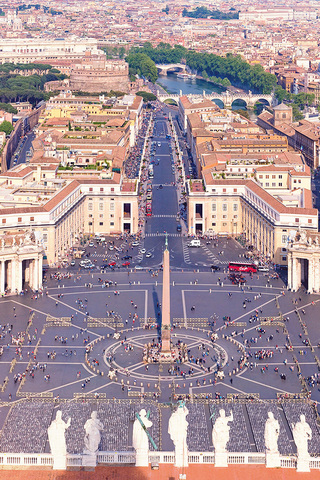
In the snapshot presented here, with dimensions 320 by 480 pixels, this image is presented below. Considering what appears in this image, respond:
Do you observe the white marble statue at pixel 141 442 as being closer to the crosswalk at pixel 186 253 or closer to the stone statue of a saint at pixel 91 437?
the stone statue of a saint at pixel 91 437

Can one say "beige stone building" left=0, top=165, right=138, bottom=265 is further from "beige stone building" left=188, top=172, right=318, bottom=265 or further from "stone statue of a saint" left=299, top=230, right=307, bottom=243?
"stone statue of a saint" left=299, top=230, right=307, bottom=243

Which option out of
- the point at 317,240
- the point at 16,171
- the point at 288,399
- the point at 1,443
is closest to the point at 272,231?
the point at 317,240

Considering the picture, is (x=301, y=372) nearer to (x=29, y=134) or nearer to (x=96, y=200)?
(x=96, y=200)

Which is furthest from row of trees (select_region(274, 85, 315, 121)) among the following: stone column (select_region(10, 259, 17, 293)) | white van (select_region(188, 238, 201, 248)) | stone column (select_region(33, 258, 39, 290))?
stone column (select_region(10, 259, 17, 293))

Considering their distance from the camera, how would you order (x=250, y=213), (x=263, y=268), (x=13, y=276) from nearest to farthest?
(x=13, y=276) → (x=263, y=268) → (x=250, y=213)

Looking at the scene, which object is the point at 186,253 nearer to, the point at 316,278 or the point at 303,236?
the point at 303,236

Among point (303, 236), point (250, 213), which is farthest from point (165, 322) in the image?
point (250, 213)

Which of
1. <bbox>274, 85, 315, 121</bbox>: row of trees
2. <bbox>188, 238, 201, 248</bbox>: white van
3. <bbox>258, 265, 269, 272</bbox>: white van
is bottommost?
<bbox>274, 85, 315, 121</bbox>: row of trees
